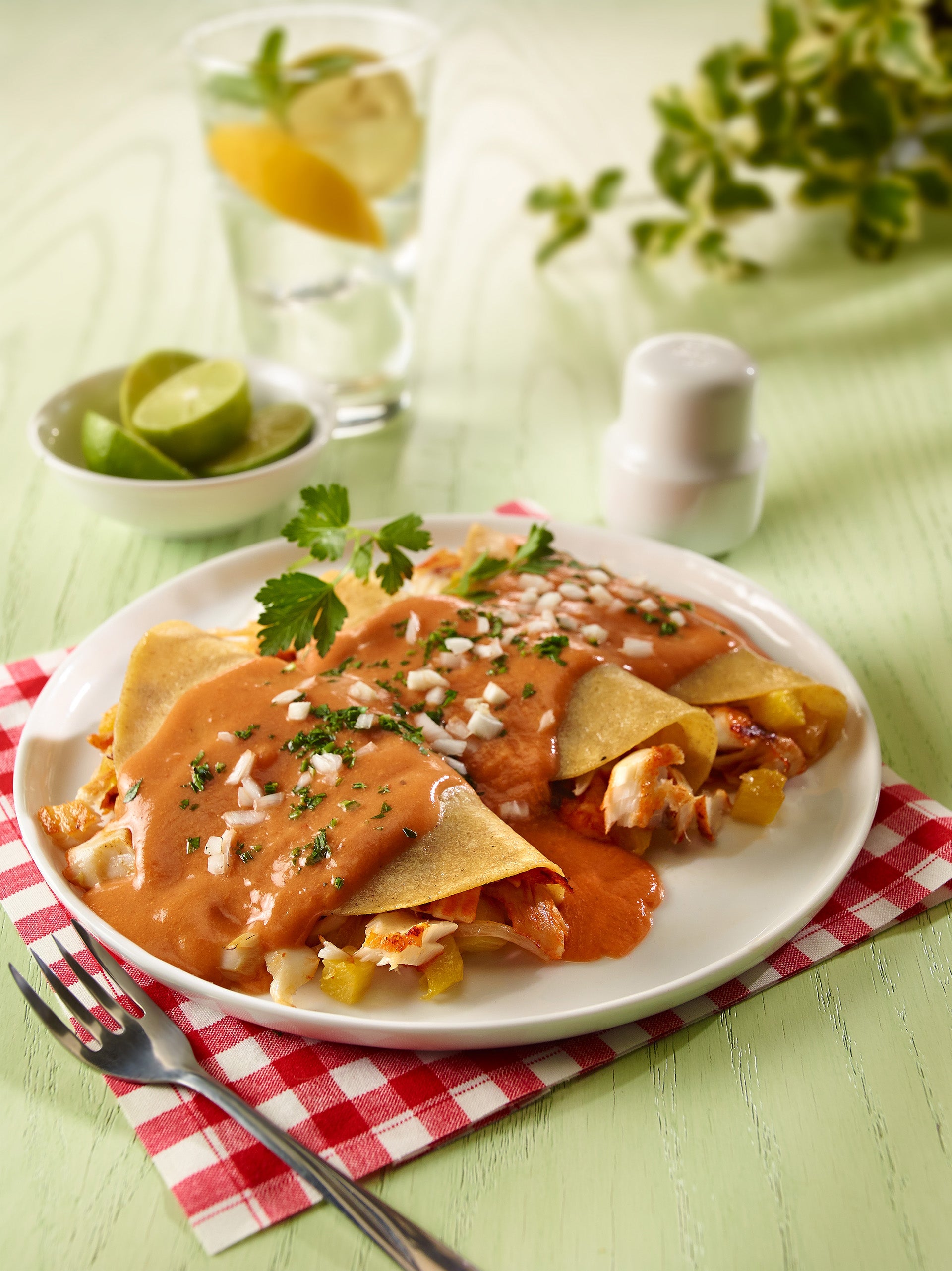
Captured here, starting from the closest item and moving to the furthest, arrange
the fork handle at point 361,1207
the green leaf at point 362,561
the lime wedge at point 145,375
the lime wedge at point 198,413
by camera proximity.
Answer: the fork handle at point 361,1207 → the green leaf at point 362,561 → the lime wedge at point 198,413 → the lime wedge at point 145,375

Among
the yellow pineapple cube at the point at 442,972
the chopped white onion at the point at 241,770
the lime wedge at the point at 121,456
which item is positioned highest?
the lime wedge at the point at 121,456

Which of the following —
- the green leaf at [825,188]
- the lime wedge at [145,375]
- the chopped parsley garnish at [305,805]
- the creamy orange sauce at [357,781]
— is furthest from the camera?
the green leaf at [825,188]

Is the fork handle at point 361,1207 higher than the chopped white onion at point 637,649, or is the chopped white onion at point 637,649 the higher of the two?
the fork handle at point 361,1207

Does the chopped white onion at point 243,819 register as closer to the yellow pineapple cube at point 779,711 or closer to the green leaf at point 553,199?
the yellow pineapple cube at point 779,711

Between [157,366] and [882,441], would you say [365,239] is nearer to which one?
[157,366]

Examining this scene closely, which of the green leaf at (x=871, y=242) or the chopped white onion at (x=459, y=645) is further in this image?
the green leaf at (x=871, y=242)

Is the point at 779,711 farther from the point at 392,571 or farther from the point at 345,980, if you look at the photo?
the point at 345,980

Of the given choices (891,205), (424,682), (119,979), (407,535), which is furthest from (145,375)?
(891,205)

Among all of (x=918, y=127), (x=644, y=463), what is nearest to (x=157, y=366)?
(x=644, y=463)

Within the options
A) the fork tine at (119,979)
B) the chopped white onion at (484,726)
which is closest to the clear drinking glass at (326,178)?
the chopped white onion at (484,726)
